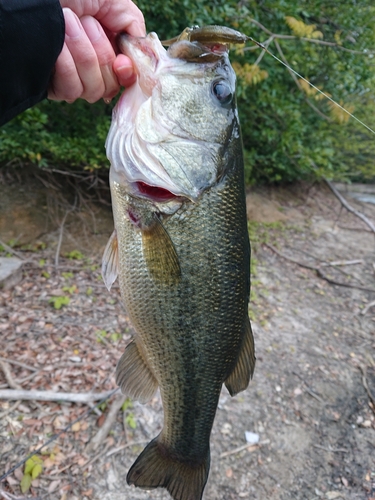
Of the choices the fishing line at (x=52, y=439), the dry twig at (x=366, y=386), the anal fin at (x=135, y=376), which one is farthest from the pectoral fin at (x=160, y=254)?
the dry twig at (x=366, y=386)

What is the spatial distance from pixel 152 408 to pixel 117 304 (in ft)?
4.47

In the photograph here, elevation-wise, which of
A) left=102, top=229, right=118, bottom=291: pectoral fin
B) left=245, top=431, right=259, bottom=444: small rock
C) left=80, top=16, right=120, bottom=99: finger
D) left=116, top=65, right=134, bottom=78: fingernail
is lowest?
left=245, top=431, right=259, bottom=444: small rock

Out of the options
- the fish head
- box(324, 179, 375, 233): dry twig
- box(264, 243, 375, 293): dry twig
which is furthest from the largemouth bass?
box(324, 179, 375, 233): dry twig

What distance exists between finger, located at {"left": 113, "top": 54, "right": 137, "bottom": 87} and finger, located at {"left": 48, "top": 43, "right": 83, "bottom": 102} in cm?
A: 14

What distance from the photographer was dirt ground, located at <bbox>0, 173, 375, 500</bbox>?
266 cm

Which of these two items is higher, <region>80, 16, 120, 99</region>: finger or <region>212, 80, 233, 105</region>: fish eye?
<region>80, 16, 120, 99</region>: finger

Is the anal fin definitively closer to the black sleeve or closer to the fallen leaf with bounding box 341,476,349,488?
the black sleeve

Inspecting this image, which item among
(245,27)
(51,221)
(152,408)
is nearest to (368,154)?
(245,27)

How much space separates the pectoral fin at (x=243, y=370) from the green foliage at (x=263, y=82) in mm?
3315

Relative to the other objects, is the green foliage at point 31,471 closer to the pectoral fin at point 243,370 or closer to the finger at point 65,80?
the pectoral fin at point 243,370

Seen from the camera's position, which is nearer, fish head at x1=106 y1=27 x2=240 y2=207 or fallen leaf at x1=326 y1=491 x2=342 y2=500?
fish head at x1=106 y1=27 x2=240 y2=207

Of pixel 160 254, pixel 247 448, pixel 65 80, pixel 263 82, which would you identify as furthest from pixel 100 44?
pixel 263 82

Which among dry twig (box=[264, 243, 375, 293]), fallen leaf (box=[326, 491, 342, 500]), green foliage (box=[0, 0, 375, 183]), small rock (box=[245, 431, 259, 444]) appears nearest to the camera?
fallen leaf (box=[326, 491, 342, 500])

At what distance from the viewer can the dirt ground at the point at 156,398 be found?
2660 millimetres
